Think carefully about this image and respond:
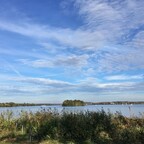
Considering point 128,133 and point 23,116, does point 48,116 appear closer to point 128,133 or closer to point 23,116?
point 23,116

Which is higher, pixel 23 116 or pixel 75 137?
pixel 23 116

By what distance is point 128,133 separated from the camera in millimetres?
16672

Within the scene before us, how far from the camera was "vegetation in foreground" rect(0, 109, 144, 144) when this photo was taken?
16688 millimetres

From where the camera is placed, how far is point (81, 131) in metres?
17.5

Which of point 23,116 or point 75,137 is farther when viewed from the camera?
point 23,116

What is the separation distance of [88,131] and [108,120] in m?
1.31

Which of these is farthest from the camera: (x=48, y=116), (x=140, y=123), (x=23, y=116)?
(x=23, y=116)

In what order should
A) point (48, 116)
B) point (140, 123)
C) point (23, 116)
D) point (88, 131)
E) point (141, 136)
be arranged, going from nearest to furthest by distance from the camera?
point (141, 136), point (88, 131), point (140, 123), point (48, 116), point (23, 116)

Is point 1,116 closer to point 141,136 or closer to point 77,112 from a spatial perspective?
point 77,112

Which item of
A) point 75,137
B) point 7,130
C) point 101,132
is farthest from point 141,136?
point 7,130

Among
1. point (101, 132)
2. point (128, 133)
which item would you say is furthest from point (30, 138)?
point (128, 133)

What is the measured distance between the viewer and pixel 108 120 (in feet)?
59.5

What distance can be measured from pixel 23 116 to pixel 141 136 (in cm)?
935

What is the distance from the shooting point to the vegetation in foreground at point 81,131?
16688 mm
